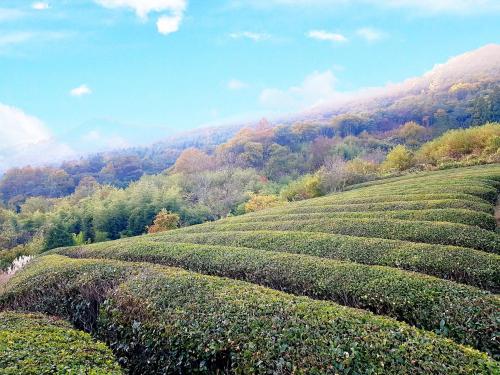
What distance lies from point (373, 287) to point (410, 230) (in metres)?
6.04

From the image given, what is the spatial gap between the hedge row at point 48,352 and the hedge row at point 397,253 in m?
7.96

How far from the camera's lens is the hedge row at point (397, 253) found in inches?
392

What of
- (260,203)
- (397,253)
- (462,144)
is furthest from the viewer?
(462,144)

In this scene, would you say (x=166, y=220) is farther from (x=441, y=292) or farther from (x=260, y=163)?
(x=260, y=163)

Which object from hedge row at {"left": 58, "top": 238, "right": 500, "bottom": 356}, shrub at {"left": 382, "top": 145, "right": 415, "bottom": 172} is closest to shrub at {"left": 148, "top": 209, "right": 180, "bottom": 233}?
hedge row at {"left": 58, "top": 238, "right": 500, "bottom": 356}

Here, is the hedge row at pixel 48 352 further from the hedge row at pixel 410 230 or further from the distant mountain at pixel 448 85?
the distant mountain at pixel 448 85

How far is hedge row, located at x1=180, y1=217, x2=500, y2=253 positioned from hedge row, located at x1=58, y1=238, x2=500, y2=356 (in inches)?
176

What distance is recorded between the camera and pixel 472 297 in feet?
25.6

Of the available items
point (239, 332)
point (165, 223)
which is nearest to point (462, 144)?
point (165, 223)

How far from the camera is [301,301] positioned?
827cm

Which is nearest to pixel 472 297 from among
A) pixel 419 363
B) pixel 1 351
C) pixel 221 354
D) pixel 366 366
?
pixel 419 363

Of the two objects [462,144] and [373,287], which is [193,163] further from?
[373,287]

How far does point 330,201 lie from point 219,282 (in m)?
17.8

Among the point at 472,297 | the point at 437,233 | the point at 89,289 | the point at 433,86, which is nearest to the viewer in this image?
the point at 472,297
